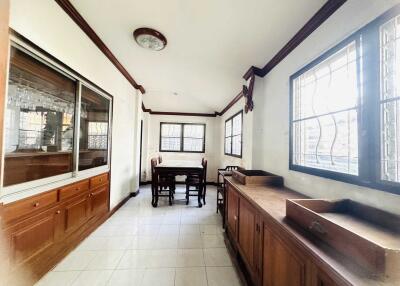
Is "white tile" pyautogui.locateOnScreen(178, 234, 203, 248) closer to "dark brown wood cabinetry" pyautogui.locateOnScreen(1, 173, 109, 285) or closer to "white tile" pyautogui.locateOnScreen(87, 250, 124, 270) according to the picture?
"white tile" pyautogui.locateOnScreen(87, 250, 124, 270)

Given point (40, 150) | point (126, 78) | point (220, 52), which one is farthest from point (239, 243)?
point (126, 78)

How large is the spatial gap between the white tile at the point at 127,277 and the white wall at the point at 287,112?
1.82 metres

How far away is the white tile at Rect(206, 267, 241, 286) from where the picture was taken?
1828 mm

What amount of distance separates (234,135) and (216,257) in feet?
10.5

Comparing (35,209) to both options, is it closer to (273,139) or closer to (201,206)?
(273,139)

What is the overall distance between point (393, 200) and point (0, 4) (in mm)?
2284

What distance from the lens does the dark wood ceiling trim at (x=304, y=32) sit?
1521 mm

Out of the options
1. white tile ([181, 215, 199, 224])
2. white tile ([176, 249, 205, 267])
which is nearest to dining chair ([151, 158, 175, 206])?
white tile ([181, 215, 199, 224])

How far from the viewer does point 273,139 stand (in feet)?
8.36

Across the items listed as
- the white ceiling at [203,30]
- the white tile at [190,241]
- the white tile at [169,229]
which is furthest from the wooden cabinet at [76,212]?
the white ceiling at [203,30]

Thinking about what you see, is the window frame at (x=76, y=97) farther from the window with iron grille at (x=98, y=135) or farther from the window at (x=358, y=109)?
the window at (x=358, y=109)

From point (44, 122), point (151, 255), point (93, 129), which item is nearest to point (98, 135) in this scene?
point (93, 129)

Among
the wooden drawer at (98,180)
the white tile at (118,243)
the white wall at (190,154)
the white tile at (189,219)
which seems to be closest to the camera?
the white tile at (118,243)

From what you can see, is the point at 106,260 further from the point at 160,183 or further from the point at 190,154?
the point at 190,154
